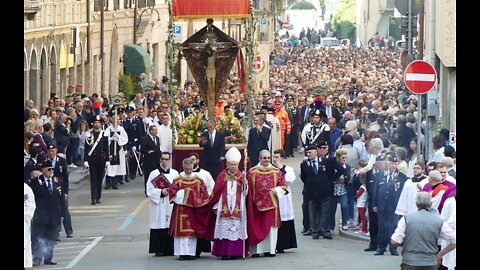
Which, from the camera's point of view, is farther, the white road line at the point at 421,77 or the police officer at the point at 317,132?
the police officer at the point at 317,132

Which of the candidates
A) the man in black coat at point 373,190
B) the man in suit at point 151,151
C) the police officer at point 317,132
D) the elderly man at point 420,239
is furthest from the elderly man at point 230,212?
the police officer at point 317,132

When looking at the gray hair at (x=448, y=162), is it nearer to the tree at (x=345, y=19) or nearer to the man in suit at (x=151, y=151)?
the man in suit at (x=151, y=151)

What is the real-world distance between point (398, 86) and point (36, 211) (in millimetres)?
32233

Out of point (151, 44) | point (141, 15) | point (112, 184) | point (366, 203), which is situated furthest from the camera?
point (151, 44)

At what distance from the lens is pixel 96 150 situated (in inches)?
1265

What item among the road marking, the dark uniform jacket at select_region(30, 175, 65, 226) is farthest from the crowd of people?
the road marking

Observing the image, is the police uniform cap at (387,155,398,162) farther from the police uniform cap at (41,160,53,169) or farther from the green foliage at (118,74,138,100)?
the green foliage at (118,74,138,100)

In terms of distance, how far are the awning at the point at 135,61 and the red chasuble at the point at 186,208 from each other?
104 ft

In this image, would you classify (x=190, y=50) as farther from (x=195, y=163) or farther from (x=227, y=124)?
(x=195, y=163)

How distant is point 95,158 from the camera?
1257 inches

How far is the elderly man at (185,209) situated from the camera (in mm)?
24766

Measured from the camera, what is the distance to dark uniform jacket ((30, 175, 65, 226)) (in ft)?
80.8

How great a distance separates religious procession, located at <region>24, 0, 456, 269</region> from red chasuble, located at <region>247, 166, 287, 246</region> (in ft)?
0.07
